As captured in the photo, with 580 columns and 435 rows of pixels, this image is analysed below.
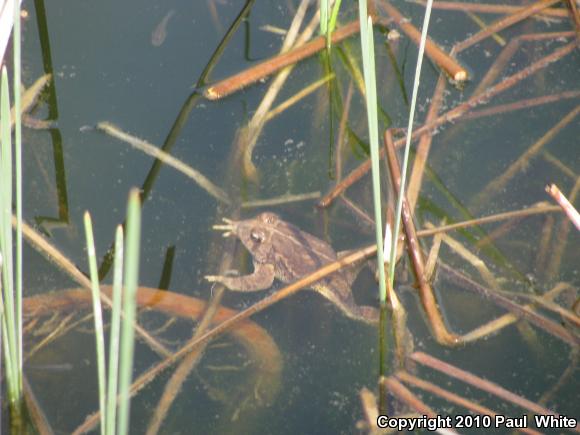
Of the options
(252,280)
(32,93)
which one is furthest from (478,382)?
(32,93)

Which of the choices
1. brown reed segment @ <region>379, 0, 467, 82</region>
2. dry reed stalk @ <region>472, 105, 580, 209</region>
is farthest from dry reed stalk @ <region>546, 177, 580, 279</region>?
brown reed segment @ <region>379, 0, 467, 82</region>

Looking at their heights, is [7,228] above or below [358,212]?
above

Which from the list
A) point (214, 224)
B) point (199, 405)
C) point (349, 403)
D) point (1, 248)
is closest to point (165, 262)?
point (214, 224)

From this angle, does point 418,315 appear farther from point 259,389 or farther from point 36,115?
point 36,115

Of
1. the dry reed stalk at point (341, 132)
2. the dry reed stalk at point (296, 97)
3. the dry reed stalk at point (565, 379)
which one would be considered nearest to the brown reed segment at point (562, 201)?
the dry reed stalk at point (565, 379)

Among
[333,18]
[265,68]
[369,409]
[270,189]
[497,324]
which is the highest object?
[333,18]

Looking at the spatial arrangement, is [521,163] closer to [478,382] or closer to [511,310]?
[511,310]

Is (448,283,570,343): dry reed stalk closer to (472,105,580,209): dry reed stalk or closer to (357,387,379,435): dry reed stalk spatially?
(357,387,379,435): dry reed stalk

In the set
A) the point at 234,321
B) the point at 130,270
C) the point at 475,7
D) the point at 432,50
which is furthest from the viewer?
the point at 475,7
